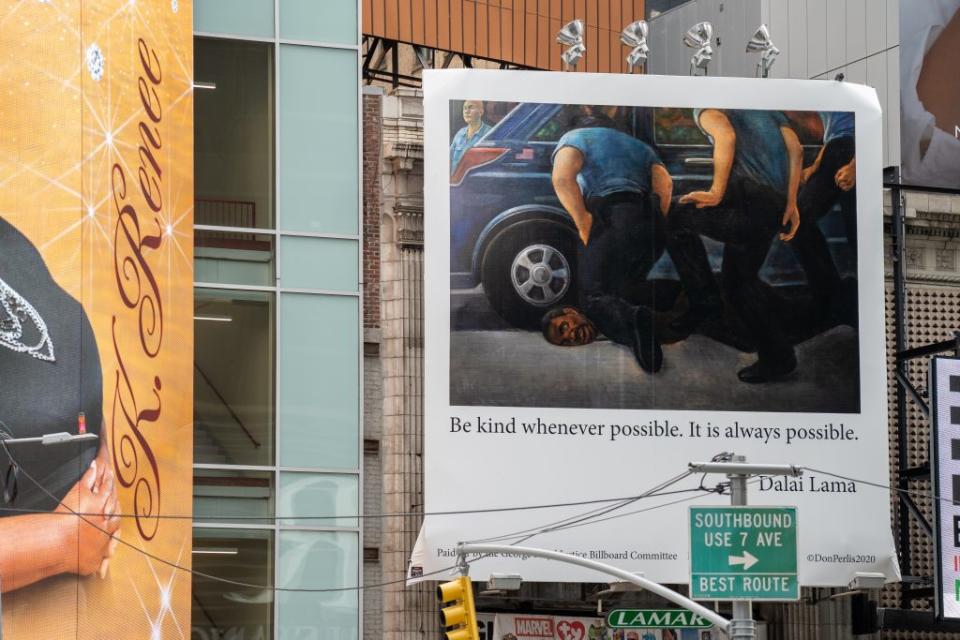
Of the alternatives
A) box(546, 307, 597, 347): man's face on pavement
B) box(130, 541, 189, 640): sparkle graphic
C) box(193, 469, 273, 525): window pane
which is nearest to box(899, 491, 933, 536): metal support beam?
box(546, 307, 597, 347): man's face on pavement

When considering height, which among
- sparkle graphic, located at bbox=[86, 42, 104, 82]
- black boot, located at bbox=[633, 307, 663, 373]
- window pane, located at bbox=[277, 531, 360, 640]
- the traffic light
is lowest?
window pane, located at bbox=[277, 531, 360, 640]

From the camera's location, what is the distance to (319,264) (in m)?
37.7

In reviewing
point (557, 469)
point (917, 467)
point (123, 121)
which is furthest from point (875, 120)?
point (123, 121)

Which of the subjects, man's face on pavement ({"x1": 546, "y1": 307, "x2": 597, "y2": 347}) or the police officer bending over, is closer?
man's face on pavement ({"x1": 546, "y1": 307, "x2": 597, "y2": 347})

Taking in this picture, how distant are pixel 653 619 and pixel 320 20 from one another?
41.7 ft

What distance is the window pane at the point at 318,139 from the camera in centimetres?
3778

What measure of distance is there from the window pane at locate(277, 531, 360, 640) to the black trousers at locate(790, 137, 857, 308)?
33.2 feet

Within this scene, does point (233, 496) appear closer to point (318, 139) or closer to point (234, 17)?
point (318, 139)

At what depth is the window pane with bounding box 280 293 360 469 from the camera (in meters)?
37.1

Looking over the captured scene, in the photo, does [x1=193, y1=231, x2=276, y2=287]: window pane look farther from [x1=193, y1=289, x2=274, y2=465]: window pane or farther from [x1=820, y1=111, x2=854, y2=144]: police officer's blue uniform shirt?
[x1=820, y1=111, x2=854, y2=144]: police officer's blue uniform shirt

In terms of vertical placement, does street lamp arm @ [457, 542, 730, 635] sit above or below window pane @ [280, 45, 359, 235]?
below

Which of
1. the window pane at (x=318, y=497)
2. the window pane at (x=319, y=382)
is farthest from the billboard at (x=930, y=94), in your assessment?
the window pane at (x=318, y=497)

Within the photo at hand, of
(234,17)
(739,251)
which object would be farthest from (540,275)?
(234,17)

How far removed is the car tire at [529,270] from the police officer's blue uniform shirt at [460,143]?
1585mm
